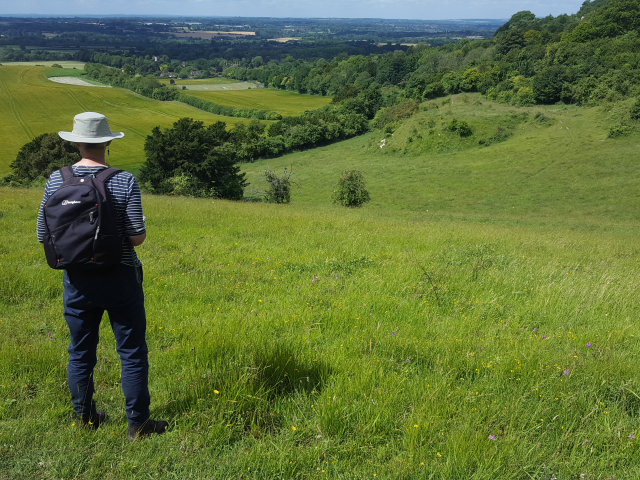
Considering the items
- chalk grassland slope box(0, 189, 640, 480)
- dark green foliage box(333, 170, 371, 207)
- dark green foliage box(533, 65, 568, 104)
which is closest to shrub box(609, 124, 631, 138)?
dark green foliage box(533, 65, 568, 104)

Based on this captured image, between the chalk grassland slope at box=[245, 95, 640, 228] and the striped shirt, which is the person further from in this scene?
the chalk grassland slope at box=[245, 95, 640, 228]

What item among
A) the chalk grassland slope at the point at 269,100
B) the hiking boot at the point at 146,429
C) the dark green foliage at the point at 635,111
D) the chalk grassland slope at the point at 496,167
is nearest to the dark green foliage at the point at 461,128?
the chalk grassland slope at the point at 496,167

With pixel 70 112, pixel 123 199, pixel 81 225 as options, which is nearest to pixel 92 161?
pixel 123 199

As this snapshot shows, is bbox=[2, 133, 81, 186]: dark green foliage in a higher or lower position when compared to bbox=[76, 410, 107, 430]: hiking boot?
lower

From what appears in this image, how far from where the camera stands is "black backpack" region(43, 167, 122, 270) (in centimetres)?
307

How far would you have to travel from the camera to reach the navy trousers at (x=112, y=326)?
3.28m

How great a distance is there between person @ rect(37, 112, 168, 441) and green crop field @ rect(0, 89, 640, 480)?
0.27m

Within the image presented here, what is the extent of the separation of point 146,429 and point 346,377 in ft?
5.70

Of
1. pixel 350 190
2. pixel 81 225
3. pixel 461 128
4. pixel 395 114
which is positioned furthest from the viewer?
pixel 395 114

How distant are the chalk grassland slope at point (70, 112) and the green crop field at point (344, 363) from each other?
221 feet

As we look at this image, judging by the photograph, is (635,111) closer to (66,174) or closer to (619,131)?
(619,131)

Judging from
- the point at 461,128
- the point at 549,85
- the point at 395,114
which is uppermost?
the point at 549,85

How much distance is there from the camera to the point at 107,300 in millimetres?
3295

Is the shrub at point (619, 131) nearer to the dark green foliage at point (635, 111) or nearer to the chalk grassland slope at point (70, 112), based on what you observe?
the dark green foliage at point (635, 111)
